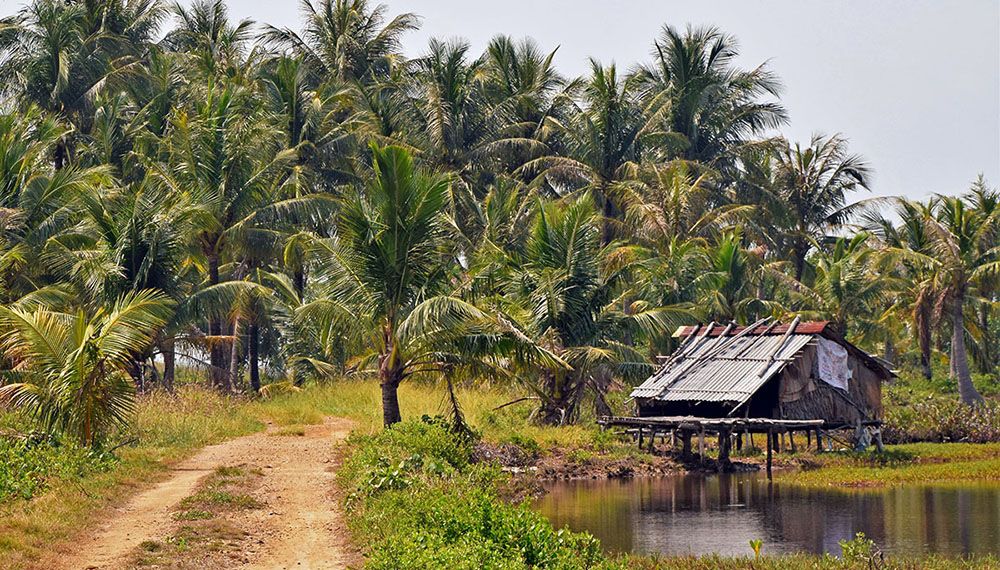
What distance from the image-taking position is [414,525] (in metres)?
12.0

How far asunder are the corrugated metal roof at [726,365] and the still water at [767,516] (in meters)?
2.95

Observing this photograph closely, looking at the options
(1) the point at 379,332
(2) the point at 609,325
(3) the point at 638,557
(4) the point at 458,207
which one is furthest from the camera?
(4) the point at 458,207

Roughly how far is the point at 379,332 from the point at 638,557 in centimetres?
952

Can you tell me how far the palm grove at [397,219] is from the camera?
2266 centimetres

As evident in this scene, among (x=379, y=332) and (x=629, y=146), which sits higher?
(x=629, y=146)

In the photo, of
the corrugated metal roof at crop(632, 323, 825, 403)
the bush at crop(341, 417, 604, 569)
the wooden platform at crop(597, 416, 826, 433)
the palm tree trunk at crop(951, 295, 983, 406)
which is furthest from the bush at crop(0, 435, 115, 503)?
the palm tree trunk at crop(951, 295, 983, 406)

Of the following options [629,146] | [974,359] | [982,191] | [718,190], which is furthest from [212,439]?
[974,359]

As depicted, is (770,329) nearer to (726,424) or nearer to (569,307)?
(726,424)

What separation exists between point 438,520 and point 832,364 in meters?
20.5

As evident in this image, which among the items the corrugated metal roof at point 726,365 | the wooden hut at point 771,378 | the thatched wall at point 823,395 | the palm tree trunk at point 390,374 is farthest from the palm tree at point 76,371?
the thatched wall at point 823,395

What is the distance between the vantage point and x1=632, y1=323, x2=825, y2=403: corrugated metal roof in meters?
28.2

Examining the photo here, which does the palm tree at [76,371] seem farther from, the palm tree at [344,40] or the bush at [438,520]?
the palm tree at [344,40]

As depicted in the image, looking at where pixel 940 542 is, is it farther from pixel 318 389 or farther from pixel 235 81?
pixel 235 81

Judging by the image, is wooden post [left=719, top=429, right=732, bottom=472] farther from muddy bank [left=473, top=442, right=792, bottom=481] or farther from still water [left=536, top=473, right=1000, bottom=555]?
still water [left=536, top=473, right=1000, bottom=555]
